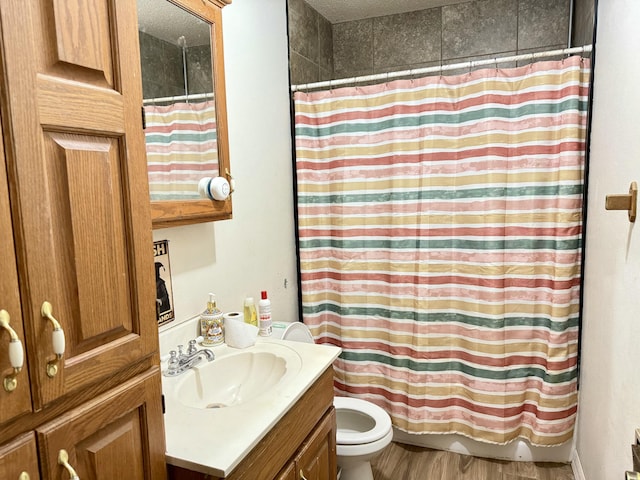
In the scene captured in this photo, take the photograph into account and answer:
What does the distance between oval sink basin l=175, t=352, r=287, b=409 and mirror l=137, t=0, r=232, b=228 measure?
0.50 metres

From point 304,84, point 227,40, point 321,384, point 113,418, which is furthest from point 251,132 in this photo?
point 113,418

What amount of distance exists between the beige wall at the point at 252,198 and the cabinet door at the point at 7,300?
2.89 ft

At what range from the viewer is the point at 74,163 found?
70 centimetres

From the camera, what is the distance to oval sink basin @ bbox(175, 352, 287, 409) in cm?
143

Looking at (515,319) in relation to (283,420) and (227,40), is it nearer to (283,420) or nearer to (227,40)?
(283,420)

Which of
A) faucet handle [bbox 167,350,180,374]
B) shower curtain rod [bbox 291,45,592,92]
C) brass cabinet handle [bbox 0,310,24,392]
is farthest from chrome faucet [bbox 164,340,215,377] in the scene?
shower curtain rod [bbox 291,45,592,92]

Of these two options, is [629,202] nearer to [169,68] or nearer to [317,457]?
[317,457]

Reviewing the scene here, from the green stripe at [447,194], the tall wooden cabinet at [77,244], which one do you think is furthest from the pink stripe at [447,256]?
the tall wooden cabinet at [77,244]

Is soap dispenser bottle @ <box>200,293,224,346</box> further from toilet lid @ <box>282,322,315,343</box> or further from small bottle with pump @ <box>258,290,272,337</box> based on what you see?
toilet lid @ <box>282,322,315,343</box>

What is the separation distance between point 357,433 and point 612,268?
126cm

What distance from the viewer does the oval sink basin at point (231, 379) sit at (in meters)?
1.43

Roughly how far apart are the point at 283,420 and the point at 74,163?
2.82 feet

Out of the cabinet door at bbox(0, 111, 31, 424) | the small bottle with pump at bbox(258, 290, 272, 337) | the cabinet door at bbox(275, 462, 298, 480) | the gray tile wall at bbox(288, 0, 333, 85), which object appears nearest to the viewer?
the cabinet door at bbox(0, 111, 31, 424)

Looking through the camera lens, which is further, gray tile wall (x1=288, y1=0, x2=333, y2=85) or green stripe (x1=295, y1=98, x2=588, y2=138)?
gray tile wall (x1=288, y1=0, x2=333, y2=85)
